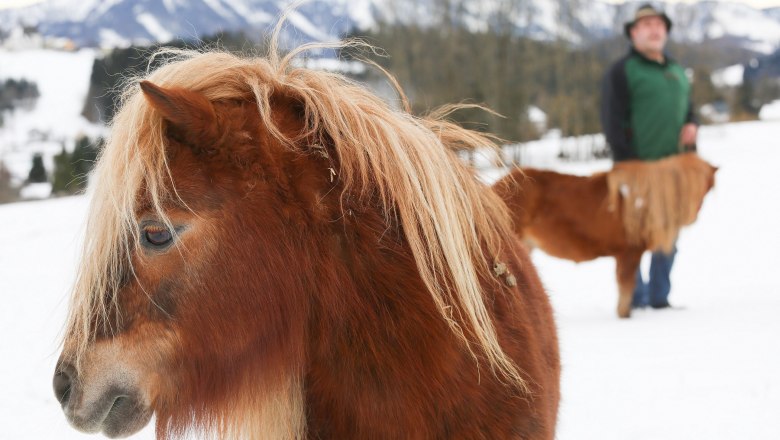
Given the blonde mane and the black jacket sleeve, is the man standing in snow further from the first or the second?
the blonde mane

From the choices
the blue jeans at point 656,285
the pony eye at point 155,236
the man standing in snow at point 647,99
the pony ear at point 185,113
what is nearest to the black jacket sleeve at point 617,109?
the man standing in snow at point 647,99

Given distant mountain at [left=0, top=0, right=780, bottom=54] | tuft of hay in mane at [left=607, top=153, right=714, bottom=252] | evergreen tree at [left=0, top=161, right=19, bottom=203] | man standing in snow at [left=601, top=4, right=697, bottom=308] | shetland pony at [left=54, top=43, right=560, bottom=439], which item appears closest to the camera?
shetland pony at [left=54, top=43, right=560, bottom=439]

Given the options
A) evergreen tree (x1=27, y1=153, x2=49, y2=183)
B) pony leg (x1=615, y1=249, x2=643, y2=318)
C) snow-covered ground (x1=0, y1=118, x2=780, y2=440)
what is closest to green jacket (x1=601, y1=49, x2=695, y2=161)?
pony leg (x1=615, y1=249, x2=643, y2=318)

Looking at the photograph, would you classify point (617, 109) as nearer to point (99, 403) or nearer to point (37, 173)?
point (99, 403)

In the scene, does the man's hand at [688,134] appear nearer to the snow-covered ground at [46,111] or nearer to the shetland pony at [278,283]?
the shetland pony at [278,283]

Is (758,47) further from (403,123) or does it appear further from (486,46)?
(403,123)

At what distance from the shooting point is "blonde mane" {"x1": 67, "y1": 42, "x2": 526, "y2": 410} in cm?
143

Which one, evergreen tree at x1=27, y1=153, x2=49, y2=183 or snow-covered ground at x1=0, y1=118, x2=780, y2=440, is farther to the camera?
evergreen tree at x1=27, y1=153, x2=49, y2=183

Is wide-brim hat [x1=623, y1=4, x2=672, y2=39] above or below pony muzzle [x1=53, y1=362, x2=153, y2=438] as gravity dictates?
above

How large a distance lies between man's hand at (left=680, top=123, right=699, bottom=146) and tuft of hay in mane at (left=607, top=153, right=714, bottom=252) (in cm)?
19

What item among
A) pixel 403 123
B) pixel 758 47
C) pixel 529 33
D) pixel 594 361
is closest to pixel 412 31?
pixel 529 33

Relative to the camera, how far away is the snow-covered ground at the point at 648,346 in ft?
12.0

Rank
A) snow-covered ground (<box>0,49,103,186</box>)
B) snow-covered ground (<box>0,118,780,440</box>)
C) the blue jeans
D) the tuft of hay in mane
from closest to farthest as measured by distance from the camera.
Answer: snow-covered ground (<box>0,118,780,440</box>) → the tuft of hay in mane → the blue jeans → snow-covered ground (<box>0,49,103,186</box>)

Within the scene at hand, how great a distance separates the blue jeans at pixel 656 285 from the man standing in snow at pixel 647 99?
16cm
